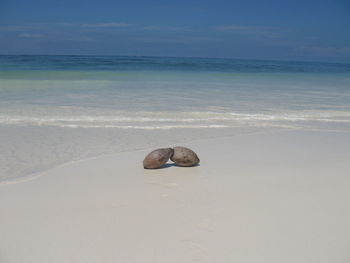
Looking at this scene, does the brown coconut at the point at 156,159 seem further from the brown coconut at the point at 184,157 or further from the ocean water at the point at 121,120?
the ocean water at the point at 121,120

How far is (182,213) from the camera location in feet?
10.3

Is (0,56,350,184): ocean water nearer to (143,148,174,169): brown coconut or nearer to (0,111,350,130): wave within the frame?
(0,111,350,130): wave

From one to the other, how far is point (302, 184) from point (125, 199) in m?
1.86

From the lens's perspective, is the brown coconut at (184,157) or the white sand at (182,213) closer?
the white sand at (182,213)

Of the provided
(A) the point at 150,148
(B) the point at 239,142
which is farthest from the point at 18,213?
(B) the point at 239,142

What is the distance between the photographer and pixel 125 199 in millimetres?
3480

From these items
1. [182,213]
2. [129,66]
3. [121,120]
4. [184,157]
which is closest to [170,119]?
[121,120]

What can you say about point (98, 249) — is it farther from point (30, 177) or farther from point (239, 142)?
point (239, 142)

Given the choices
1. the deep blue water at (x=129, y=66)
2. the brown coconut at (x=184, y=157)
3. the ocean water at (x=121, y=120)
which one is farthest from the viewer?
the deep blue water at (x=129, y=66)

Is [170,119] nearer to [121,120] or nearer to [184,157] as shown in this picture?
[121,120]

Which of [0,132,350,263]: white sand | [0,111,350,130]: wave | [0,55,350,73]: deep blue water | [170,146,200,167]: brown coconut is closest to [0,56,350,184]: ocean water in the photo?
[0,111,350,130]: wave

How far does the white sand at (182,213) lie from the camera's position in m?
2.57

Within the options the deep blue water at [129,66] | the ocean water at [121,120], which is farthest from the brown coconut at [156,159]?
the deep blue water at [129,66]

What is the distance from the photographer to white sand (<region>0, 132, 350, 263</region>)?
2.57 m
